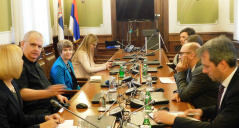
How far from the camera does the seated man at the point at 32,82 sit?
2.73m

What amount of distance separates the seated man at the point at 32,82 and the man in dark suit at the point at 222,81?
1233 mm

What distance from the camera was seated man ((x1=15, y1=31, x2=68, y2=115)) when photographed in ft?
8.97

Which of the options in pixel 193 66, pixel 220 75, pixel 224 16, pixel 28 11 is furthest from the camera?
pixel 224 16

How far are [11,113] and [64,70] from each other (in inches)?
67.5

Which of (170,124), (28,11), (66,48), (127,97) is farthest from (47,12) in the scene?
(170,124)

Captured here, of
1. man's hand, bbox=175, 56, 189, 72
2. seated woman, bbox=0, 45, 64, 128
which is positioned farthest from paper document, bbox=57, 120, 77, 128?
man's hand, bbox=175, 56, 189, 72

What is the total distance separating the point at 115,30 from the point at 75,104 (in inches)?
248

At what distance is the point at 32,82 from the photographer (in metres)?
2.91

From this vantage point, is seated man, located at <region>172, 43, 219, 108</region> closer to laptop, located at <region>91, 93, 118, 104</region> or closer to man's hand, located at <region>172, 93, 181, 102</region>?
man's hand, located at <region>172, 93, 181, 102</region>

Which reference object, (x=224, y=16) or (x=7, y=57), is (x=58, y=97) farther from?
(x=224, y=16)

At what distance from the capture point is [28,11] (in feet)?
20.3

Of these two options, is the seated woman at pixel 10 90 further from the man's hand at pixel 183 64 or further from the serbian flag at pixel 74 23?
the serbian flag at pixel 74 23

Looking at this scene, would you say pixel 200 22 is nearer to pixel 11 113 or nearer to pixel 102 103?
pixel 102 103

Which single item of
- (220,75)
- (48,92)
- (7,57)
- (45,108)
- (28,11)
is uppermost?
(28,11)
